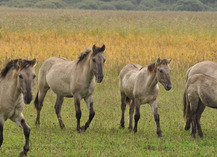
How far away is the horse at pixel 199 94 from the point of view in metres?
8.19

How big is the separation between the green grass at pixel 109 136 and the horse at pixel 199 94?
0.51 meters

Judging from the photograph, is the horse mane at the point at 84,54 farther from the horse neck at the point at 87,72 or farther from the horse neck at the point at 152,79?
the horse neck at the point at 152,79

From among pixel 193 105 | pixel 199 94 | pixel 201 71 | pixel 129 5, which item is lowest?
pixel 193 105

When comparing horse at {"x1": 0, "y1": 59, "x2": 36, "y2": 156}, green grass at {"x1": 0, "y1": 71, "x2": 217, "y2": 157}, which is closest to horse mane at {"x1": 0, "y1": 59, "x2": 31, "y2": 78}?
horse at {"x1": 0, "y1": 59, "x2": 36, "y2": 156}

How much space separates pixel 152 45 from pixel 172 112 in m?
8.94

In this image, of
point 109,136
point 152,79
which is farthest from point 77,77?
point 152,79

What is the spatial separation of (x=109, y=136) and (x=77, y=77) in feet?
5.10

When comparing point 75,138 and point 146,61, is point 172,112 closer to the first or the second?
point 75,138

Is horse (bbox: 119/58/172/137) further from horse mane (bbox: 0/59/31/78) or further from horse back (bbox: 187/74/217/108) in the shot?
horse mane (bbox: 0/59/31/78)

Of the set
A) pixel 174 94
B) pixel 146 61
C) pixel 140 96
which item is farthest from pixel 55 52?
pixel 140 96

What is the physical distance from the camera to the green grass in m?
7.36

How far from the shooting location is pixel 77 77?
9.06 metres

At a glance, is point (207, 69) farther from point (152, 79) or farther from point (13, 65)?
point (13, 65)

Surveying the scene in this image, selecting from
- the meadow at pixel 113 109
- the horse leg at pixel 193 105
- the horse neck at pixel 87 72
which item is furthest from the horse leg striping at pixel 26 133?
the horse leg at pixel 193 105
